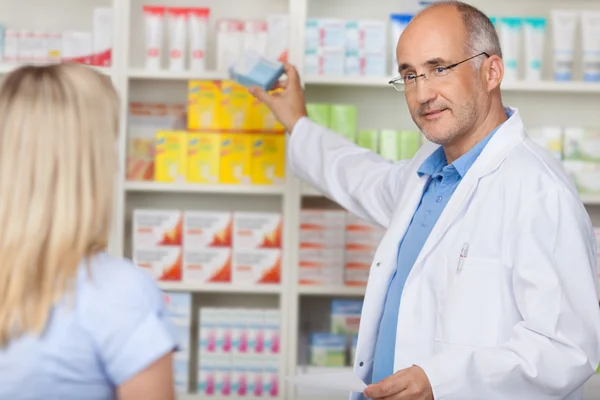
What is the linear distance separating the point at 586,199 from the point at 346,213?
924 mm

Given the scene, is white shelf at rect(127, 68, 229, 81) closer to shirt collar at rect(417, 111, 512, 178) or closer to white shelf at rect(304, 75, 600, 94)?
white shelf at rect(304, 75, 600, 94)

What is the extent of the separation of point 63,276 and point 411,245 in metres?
1.07

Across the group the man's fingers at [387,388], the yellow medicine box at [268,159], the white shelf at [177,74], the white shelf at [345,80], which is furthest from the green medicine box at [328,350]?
the man's fingers at [387,388]

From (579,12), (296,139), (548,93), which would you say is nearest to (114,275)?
(296,139)

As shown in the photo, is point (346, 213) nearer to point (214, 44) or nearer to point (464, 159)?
point (214, 44)

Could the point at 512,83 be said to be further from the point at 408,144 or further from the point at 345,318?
the point at 345,318

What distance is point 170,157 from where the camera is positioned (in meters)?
3.17

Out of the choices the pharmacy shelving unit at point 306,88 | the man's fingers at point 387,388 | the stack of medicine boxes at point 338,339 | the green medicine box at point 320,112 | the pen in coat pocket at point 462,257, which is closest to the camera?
the man's fingers at point 387,388

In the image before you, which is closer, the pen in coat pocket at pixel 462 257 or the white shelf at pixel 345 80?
the pen in coat pocket at pixel 462 257

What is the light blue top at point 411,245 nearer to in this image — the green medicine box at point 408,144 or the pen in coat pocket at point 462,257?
the pen in coat pocket at point 462,257

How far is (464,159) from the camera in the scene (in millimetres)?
1939

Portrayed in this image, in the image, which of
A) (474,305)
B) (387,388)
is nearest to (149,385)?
(387,388)

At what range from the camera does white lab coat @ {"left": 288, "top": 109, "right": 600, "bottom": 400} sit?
1658 millimetres

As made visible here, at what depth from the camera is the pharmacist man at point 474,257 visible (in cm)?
167
